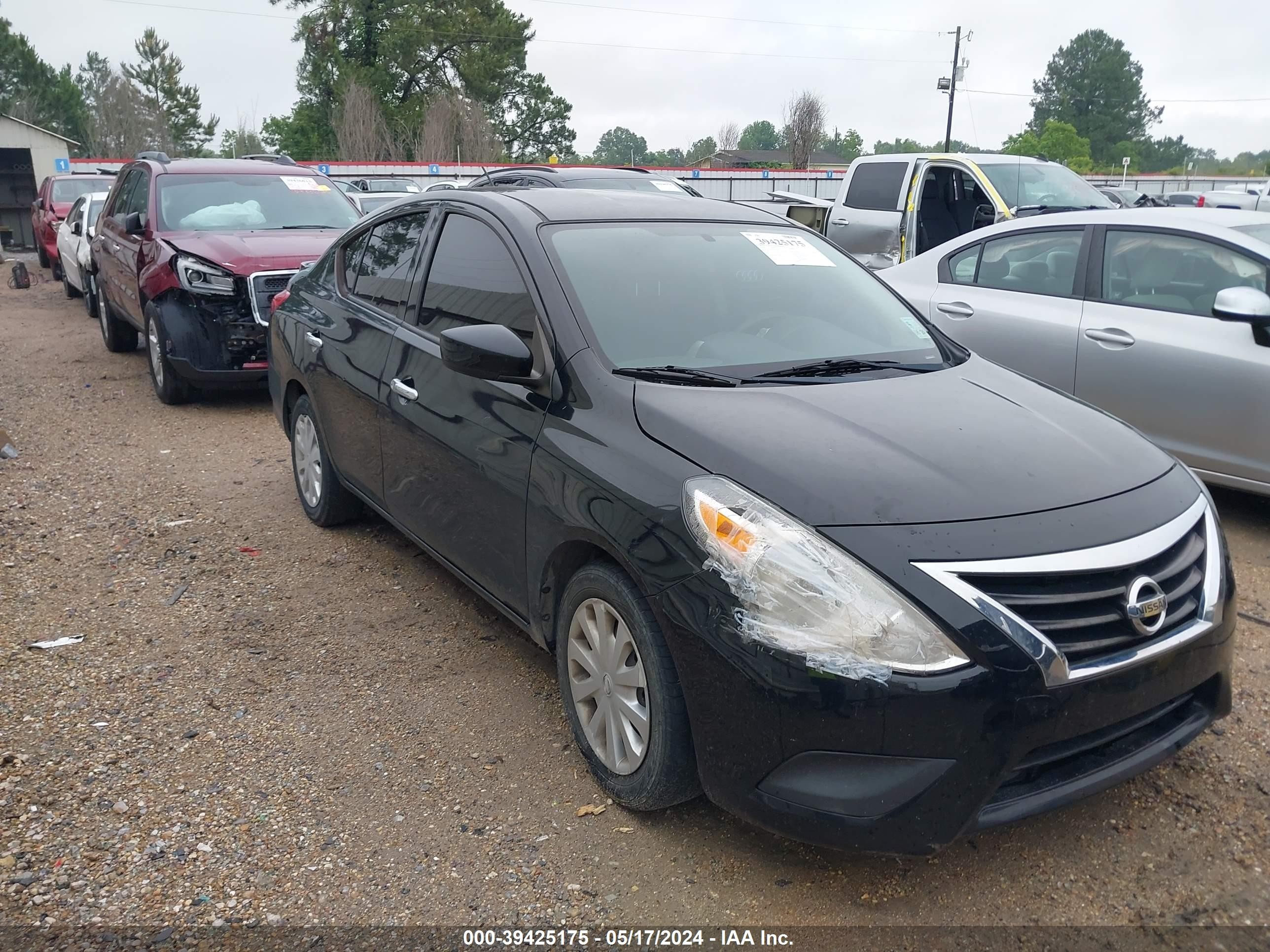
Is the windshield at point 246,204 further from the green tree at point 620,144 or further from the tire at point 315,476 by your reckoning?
the green tree at point 620,144

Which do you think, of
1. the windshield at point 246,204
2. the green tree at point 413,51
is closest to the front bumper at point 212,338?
the windshield at point 246,204

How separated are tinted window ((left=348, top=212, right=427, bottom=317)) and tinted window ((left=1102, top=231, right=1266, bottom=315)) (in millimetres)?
3755

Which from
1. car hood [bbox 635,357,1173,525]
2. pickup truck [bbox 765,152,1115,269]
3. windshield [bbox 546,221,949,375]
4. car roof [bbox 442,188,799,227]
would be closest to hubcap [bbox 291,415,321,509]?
car roof [bbox 442,188,799,227]

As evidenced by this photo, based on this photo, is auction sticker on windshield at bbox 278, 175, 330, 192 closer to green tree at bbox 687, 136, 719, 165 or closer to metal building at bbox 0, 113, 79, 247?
metal building at bbox 0, 113, 79, 247

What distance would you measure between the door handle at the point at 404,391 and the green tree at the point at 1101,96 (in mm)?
103914

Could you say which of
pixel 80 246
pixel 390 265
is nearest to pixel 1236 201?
pixel 390 265

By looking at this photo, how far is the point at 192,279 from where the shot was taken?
7.48m

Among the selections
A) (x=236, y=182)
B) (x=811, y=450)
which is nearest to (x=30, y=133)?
(x=236, y=182)

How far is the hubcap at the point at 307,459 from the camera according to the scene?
5.08 m

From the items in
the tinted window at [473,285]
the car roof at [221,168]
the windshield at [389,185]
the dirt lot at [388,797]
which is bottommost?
the dirt lot at [388,797]

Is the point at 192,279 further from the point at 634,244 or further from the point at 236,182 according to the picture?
the point at 634,244

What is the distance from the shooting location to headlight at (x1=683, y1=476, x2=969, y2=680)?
7.39 feet

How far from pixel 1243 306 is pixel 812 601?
3574mm

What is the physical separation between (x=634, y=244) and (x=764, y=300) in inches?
19.9
